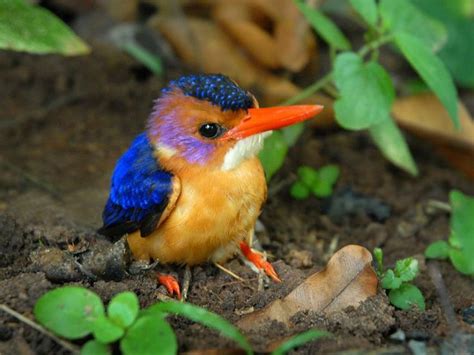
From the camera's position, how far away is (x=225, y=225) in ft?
10.8

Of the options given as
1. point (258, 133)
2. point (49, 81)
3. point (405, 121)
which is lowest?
point (49, 81)

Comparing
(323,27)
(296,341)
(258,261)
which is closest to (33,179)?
(258,261)

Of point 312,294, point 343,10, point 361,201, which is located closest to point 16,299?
point 312,294

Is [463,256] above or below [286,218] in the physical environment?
above

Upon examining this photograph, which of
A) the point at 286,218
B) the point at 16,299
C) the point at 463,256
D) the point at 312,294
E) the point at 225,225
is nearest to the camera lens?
the point at 16,299

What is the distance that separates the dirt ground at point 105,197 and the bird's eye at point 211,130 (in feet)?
1.99

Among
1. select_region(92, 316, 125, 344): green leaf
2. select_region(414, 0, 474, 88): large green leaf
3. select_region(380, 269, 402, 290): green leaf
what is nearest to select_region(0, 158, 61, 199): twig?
select_region(92, 316, 125, 344): green leaf

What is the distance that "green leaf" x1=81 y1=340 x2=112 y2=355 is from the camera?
2.54 meters

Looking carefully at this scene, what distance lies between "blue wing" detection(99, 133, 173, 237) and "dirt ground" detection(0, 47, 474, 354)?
131 millimetres

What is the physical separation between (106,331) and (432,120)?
2.90 metres

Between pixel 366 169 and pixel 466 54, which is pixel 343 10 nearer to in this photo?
pixel 466 54

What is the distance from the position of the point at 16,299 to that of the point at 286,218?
5.94 feet

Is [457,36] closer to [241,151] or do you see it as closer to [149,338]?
[241,151]

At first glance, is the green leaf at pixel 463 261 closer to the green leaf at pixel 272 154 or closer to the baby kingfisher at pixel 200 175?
the baby kingfisher at pixel 200 175
